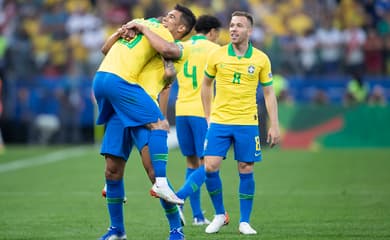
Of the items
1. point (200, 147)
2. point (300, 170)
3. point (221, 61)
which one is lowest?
point (300, 170)

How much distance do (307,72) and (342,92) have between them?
4.29 ft

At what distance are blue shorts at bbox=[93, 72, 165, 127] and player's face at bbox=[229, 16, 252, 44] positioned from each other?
73.3 inches

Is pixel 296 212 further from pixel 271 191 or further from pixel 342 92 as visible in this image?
pixel 342 92

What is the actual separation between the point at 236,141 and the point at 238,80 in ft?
Result: 2.25

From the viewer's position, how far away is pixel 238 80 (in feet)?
33.7

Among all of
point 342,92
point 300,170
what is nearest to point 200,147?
point 300,170

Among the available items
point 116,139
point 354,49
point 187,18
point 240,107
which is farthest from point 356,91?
point 116,139

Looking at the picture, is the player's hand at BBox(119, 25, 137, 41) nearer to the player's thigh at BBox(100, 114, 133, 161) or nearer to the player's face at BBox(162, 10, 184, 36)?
the player's face at BBox(162, 10, 184, 36)

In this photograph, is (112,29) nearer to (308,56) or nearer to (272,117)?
(308,56)

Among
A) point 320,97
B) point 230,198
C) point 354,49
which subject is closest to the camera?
point 230,198

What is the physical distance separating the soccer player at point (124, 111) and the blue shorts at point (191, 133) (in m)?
3.00

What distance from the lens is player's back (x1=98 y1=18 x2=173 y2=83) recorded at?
8.61m

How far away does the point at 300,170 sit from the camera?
18.9 m

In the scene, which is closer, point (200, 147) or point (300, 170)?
point (200, 147)
